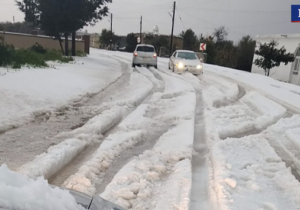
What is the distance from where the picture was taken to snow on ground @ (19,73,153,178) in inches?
159

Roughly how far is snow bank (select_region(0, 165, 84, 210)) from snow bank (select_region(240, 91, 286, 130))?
5.64m

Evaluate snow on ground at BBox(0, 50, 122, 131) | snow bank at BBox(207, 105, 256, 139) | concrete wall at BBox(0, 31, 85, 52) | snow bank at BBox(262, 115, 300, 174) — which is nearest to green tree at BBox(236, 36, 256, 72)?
concrete wall at BBox(0, 31, 85, 52)

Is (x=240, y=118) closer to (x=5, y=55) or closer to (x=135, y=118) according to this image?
(x=135, y=118)

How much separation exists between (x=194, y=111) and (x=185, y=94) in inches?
100

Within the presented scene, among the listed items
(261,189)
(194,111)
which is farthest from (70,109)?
(261,189)

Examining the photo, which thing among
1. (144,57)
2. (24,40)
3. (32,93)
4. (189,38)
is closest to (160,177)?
(32,93)

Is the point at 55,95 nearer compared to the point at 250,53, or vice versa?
the point at 55,95

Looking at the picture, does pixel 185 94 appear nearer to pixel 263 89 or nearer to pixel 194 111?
pixel 194 111

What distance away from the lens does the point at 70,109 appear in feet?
25.5

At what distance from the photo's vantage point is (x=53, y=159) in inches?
169

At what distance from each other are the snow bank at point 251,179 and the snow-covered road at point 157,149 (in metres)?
0.01

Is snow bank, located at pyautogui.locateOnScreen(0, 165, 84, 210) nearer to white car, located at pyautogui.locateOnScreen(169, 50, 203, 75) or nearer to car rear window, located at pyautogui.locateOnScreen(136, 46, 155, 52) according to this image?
white car, located at pyautogui.locateOnScreen(169, 50, 203, 75)

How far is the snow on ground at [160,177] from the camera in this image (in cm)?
343

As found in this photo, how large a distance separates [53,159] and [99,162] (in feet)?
2.12
